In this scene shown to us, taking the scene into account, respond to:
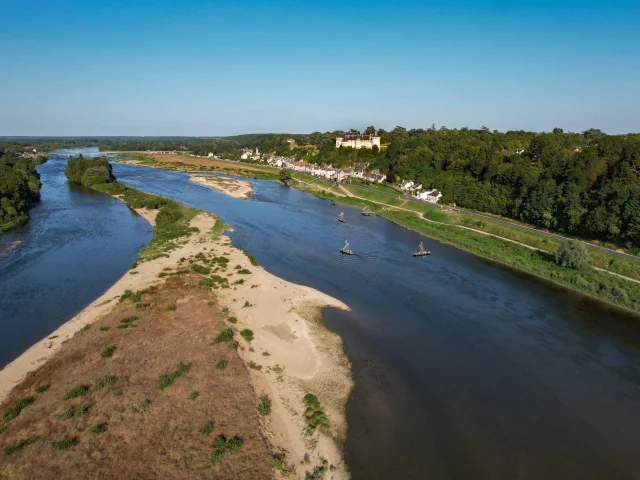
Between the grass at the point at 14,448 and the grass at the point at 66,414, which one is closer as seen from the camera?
the grass at the point at 14,448

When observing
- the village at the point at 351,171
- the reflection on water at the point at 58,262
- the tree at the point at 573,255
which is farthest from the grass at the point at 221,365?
the village at the point at 351,171

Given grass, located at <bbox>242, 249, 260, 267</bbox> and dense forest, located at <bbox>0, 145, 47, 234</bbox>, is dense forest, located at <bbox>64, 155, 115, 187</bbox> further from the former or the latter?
grass, located at <bbox>242, 249, 260, 267</bbox>

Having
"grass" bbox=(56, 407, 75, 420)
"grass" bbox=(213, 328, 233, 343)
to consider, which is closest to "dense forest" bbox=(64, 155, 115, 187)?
"grass" bbox=(213, 328, 233, 343)

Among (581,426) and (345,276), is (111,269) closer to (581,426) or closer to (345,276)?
(345,276)

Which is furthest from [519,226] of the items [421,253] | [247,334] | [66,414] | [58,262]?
[58,262]

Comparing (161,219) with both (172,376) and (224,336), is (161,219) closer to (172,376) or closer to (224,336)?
(224,336)

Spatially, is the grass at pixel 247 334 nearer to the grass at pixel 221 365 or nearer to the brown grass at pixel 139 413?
the brown grass at pixel 139 413
